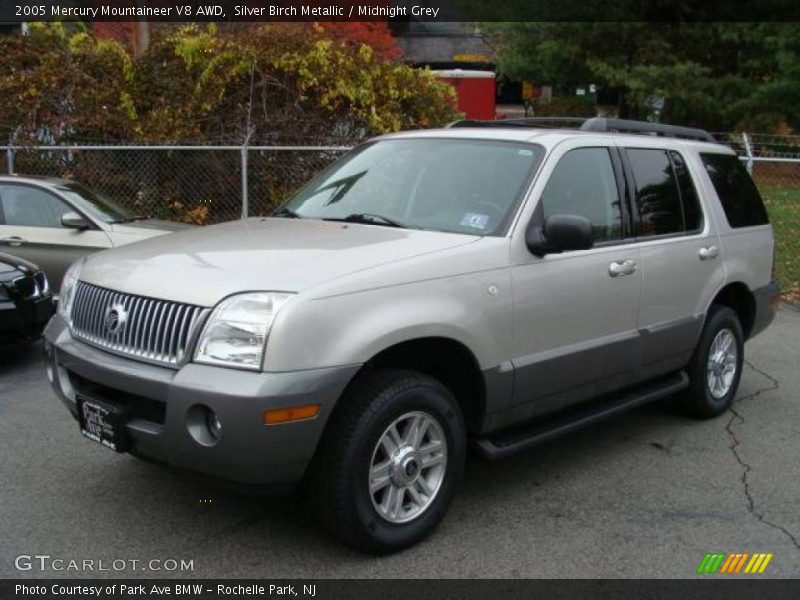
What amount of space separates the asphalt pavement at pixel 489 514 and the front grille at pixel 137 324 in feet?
2.90

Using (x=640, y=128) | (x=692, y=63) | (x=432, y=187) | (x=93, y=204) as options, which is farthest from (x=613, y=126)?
(x=692, y=63)

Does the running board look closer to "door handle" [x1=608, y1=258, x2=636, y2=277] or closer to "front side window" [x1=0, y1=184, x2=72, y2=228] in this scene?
"door handle" [x1=608, y1=258, x2=636, y2=277]

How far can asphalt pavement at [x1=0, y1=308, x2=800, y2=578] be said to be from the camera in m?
3.63

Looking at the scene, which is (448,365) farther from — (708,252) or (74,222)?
(74,222)

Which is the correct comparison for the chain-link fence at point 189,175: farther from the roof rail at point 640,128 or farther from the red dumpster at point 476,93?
the red dumpster at point 476,93

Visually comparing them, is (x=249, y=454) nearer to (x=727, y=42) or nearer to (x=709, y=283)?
(x=709, y=283)

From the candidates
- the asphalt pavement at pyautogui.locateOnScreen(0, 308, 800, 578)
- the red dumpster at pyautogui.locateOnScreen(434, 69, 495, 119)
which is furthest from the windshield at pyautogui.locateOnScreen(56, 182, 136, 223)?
the red dumpster at pyautogui.locateOnScreen(434, 69, 495, 119)

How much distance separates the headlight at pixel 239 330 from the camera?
3254 millimetres

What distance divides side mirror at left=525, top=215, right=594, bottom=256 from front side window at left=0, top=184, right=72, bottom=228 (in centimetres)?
594

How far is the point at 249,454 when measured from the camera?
322 cm

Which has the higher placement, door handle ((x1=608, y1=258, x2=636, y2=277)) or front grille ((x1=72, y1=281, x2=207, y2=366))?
door handle ((x1=608, y1=258, x2=636, y2=277))

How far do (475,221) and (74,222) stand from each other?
5.43m

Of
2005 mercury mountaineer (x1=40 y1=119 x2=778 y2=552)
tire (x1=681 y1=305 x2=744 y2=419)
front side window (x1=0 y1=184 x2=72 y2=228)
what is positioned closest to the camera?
2005 mercury mountaineer (x1=40 y1=119 x2=778 y2=552)
